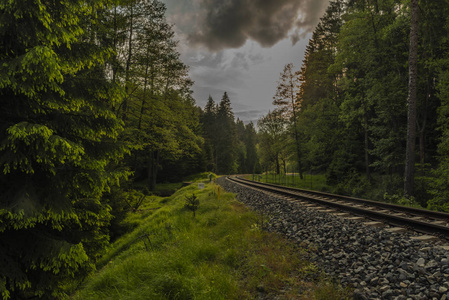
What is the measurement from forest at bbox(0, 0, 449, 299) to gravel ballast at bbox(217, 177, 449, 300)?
467 cm

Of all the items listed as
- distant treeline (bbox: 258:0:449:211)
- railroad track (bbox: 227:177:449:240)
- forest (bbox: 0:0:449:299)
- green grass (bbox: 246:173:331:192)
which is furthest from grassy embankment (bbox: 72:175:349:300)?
green grass (bbox: 246:173:331:192)

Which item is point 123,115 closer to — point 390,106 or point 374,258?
point 374,258

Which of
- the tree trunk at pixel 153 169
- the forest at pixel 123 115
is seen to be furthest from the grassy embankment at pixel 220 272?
the tree trunk at pixel 153 169

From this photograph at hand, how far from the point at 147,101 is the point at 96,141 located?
42.7 ft

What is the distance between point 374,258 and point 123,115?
1578 centimetres

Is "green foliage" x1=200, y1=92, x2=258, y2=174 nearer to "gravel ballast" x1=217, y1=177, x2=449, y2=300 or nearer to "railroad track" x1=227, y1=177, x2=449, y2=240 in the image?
"railroad track" x1=227, y1=177, x2=449, y2=240

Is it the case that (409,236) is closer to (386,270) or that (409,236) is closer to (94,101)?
(386,270)

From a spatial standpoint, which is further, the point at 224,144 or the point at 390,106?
the point at 224,144

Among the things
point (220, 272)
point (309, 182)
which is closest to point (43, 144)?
point (220, 272)

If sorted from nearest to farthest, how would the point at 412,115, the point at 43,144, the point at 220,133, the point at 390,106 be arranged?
the point at 43,144 < the point at 412,115 < the point at 390,106 < the point at 220,133

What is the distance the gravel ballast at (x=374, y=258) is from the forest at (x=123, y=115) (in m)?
4.67

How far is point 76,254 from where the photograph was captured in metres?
3.54

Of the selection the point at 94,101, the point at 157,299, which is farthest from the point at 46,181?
the point at 157,299

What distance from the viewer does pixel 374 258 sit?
4.04m
